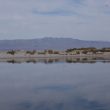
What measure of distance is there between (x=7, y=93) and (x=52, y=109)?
19.0 ft

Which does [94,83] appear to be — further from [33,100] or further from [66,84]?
[33,100]

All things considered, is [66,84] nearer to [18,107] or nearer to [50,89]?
[50,89]

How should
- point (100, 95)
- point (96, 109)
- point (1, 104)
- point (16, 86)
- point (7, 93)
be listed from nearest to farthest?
point (96, 109)
point (1, 104)
point (100, 95)
point (7, 93)
point (16, 86)

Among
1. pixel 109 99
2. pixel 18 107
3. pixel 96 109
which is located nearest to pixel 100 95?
pixel 109 99

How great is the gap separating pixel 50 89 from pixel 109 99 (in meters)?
5.26

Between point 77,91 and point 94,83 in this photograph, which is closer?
point 77,91

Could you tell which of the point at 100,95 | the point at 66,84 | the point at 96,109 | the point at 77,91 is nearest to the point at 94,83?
the point at 66,84

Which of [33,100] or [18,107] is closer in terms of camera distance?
[18,107]

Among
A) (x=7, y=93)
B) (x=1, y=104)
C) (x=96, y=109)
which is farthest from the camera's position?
(x=7, y=93)

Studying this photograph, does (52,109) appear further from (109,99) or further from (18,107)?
(109,99)

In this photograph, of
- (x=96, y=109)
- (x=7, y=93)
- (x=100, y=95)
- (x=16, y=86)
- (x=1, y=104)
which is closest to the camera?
(x=96, y=109)

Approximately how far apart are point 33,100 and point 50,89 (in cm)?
394

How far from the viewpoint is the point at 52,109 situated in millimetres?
15578

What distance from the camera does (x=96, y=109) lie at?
50.3 feet
